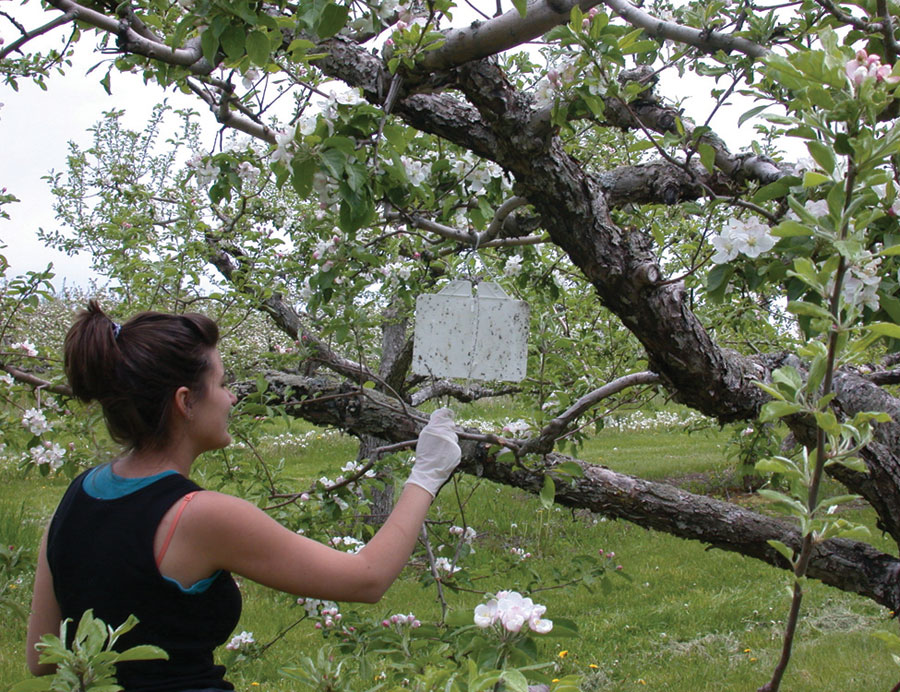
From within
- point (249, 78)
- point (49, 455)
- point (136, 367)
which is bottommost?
point (49, 455)

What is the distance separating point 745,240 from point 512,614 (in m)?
0.80

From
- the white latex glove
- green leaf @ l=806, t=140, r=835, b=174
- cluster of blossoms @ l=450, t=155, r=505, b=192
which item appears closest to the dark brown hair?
the white latex glove

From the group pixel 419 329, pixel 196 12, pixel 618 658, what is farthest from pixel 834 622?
pixel 196 12

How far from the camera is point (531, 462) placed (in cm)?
221

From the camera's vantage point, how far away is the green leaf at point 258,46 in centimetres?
138

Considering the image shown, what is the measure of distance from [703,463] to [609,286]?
6822 millimetres

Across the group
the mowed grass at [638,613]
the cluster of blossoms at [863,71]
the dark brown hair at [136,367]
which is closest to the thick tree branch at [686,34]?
the cluster of blossoms at [863,71]

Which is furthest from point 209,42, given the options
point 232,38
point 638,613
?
point 638,613

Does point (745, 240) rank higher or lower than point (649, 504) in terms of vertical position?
higher

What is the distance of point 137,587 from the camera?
1.30 meters

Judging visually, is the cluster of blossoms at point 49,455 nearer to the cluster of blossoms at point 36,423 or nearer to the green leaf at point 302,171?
the cluster of blossoms at point 36,423

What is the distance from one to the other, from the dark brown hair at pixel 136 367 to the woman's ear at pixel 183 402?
0.02m

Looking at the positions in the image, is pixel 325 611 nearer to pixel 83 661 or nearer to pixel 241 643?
pixel 241 643

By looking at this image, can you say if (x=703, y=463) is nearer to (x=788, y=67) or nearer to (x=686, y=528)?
(x=686, y=528)
